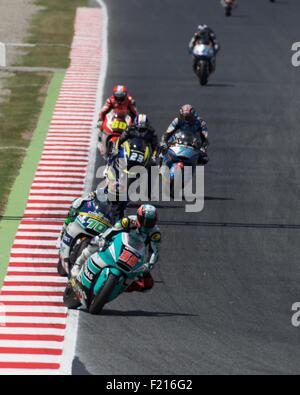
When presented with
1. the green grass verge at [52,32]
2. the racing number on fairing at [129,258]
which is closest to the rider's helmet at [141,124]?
the racing number on fairing at [129,258]

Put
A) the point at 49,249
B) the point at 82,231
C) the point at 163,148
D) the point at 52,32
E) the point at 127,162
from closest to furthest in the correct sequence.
→ the point at 82,231 → the point at 49,249 → the point at 127,162 → the point at 163,148 → the point at 52,32

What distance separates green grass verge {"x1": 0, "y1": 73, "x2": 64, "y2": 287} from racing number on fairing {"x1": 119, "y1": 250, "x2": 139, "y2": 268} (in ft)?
12.7

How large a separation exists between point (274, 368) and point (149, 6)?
41230mm

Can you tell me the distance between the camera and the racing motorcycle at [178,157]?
1110 inches

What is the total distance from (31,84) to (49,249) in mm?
17663

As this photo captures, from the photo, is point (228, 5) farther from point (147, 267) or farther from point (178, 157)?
point (147, 267)

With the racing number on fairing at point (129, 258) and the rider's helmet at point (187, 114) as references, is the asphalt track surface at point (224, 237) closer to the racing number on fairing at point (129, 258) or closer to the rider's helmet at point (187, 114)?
the racing number on fairing at point (129, 258)

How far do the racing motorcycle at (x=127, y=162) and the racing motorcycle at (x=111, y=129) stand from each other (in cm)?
208

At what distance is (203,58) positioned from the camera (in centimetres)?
4081

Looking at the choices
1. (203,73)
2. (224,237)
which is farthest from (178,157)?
(203,73)

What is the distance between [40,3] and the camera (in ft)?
187

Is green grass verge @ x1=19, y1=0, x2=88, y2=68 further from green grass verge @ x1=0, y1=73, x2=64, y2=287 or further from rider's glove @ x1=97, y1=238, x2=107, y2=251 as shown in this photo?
rider's glove @ x1=97, y1=238, x2=107, y2=251

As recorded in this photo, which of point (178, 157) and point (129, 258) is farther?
point (178, 157)
